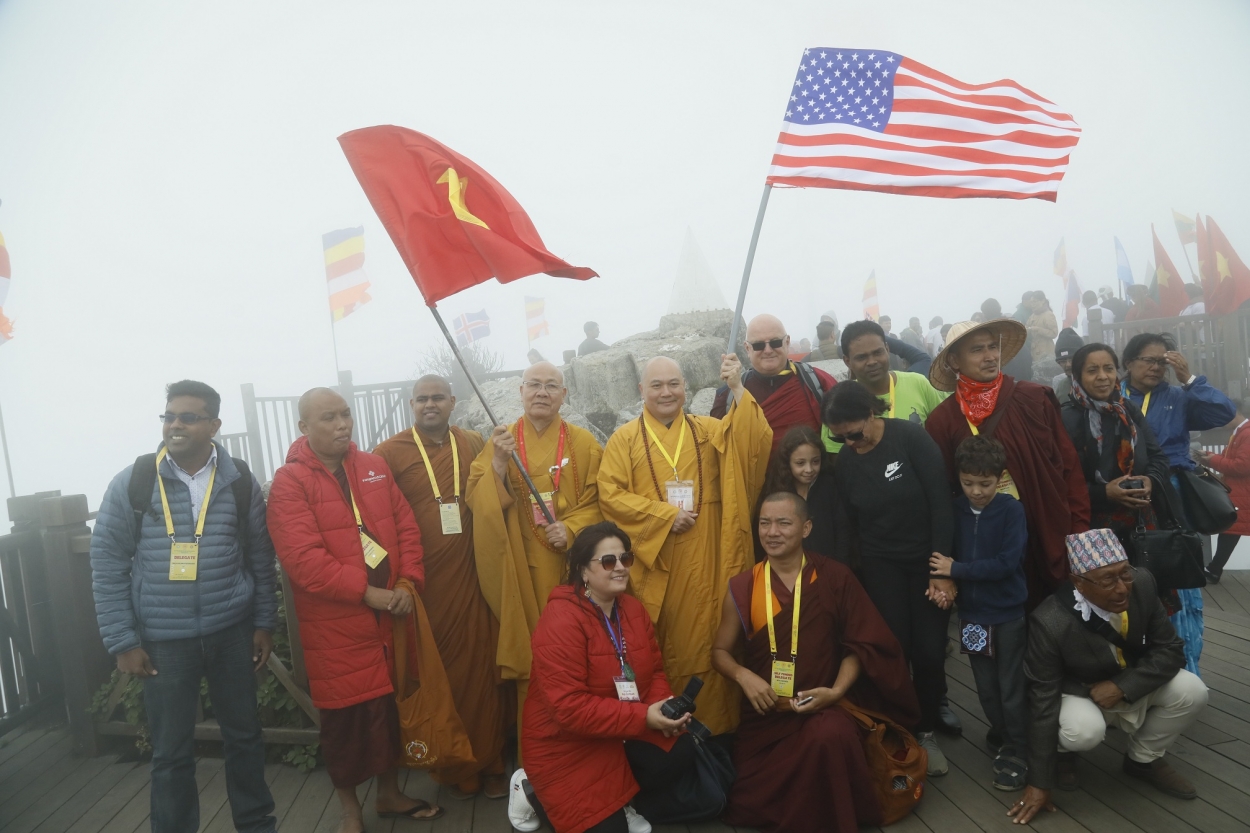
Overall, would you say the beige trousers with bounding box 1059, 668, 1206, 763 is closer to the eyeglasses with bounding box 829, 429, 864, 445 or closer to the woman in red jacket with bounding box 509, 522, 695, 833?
the eyeglasses with bounding box 829, 429, 864, 445

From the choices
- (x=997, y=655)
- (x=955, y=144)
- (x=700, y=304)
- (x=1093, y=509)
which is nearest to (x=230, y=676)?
(x=997, y=655)

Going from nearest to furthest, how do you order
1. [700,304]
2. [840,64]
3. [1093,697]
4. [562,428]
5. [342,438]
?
1. [1093,697]
2. [342,438]
3. [562,428]
4. [840,64]
5. [700,304]

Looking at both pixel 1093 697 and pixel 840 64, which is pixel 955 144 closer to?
pixel 840 64

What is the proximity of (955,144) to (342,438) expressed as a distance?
349cm

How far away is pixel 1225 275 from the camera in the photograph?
490 inches

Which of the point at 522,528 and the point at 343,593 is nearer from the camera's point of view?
the point at 343,593

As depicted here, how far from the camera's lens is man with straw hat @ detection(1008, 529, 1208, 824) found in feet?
9.75

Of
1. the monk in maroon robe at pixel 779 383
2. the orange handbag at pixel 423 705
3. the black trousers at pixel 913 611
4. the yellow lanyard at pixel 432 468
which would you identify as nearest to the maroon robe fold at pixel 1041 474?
the black trousers at pixel 913 611

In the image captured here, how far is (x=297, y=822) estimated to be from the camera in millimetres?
3344

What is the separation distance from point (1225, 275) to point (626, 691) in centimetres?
1433

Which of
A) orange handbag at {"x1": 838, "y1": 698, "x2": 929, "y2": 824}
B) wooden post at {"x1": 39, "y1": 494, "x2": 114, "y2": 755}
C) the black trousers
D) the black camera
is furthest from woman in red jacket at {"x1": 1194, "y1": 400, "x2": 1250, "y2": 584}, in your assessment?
wooden post at {"x1": 39, "y1": 494, "x2": 114, "y2": 755}

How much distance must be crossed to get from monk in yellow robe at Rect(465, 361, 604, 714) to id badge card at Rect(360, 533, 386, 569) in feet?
1.54

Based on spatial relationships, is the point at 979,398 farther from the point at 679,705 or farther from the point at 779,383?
the point at 679,705

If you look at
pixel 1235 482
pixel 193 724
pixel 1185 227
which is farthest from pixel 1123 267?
pixel 193 724
